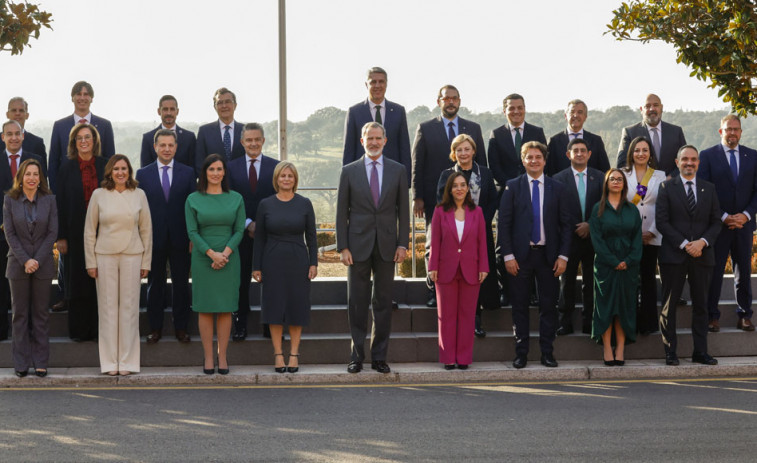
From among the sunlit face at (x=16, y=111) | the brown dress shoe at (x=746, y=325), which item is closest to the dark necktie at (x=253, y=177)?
the sunlit face at (x=16, y=111)

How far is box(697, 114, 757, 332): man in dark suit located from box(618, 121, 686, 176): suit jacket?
31 centimetres

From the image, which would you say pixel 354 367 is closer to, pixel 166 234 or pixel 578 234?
pixel 166 234

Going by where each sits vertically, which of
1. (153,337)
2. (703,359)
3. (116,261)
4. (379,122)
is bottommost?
(703,359)

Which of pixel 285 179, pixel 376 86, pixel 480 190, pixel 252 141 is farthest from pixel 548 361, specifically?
pixel 252 141

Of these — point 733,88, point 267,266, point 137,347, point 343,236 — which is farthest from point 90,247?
point 733,88

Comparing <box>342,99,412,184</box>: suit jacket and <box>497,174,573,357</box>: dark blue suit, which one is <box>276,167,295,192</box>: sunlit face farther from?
<box>497,174,573,357</box>: dark blue suit

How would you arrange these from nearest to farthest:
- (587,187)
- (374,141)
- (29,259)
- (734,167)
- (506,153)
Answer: (29,259), (374,141), (587,187), (734,167), (506,153)

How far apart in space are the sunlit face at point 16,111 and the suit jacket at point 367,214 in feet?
12.6

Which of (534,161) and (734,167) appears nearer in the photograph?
(534,161)

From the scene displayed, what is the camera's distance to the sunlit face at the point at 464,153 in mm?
9273

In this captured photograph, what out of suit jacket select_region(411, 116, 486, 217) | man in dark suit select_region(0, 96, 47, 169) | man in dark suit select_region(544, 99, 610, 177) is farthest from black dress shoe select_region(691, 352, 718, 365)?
man in dark suit select_region(0, 96, 47, 169)

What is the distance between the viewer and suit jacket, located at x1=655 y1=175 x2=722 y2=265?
30.5ft

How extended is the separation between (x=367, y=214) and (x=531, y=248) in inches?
68.8

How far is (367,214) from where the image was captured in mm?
9031
